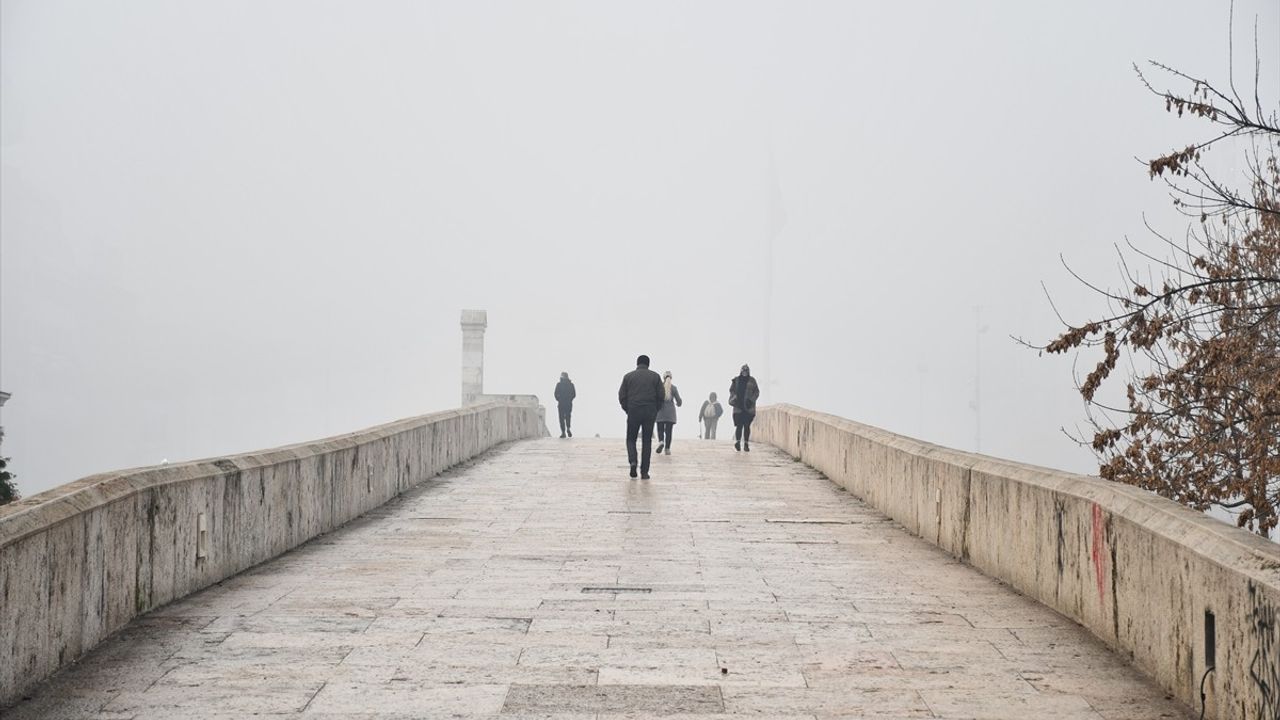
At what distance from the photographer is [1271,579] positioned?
4797 mm

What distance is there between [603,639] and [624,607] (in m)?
1.04

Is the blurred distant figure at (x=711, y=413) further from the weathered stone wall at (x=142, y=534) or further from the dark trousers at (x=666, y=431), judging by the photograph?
the weathered stone wall at (x=142, y=534)

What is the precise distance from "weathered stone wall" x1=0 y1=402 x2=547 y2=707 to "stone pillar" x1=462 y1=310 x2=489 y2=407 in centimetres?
3386

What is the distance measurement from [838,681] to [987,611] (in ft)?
7.77

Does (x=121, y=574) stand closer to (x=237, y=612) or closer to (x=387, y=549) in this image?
(x=237, y=612)

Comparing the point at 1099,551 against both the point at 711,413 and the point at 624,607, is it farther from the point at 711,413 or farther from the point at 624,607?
the point at 711,413

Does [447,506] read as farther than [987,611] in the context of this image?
Yes

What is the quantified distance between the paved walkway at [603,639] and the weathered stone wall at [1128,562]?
0.18 metres

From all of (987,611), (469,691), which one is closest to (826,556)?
(987,611)

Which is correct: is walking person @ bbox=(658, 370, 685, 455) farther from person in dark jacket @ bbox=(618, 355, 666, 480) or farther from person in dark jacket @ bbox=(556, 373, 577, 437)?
person in dark jacket @ bbox=(556, 373, 577, 437)

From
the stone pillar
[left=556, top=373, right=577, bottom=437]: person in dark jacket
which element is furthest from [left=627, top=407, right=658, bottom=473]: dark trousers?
the stone pillar

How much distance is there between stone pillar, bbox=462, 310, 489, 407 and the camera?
47750 mm

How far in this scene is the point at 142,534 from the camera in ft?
25.0

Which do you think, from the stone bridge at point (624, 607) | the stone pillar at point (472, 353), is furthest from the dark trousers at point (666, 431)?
the stone pillar at point (472, 353)
